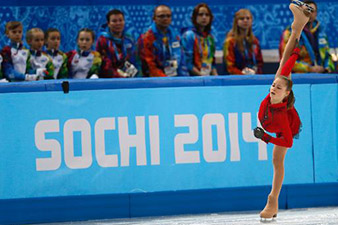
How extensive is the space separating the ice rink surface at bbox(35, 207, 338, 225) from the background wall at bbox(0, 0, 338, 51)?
2918 millimetres

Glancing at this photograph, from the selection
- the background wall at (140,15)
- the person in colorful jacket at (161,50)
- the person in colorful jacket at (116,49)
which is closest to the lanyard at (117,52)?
the person in colorful jacket at (116,49)

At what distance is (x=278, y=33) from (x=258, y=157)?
3114 millimetres

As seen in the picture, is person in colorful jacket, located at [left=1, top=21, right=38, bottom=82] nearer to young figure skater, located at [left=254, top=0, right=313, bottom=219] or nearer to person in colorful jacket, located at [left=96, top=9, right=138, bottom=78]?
person in colorful jacket, located at [left=96, top=9, right=138, bottom=78]

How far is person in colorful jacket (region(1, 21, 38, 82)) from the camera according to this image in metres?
7.50

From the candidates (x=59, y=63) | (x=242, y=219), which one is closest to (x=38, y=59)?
(x=59, y=63)

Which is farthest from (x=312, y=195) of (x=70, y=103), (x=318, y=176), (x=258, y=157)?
(x=70, y=103)

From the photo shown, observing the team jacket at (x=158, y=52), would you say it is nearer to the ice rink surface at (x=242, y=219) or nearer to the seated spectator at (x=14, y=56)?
the seated spectator at (x=14, y=56)

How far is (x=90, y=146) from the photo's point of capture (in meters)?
6.54

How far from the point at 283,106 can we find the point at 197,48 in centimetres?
361

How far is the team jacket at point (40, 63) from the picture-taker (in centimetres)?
769

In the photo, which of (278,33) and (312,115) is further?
(278,33)

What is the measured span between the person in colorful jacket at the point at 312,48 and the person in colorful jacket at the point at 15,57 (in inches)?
115

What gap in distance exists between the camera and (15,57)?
7.62 meters

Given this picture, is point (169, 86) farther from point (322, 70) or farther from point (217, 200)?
point (322, 70)
